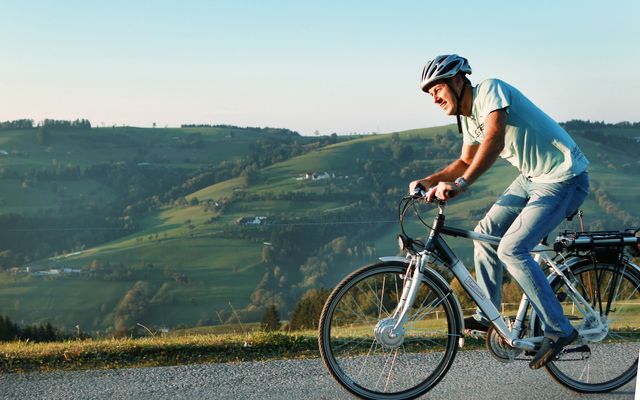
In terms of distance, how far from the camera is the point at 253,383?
4746 millimetres

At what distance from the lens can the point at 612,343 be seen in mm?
5055

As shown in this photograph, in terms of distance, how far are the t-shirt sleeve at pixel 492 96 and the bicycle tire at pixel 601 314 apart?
3.97 feet

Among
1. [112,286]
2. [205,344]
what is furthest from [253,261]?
[205,344]

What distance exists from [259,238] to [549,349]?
137 meters

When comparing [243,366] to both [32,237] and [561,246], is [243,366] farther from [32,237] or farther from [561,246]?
[32,237]

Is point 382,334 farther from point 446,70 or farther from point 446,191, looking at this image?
point 446,70

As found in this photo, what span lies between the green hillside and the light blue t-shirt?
10306 cm

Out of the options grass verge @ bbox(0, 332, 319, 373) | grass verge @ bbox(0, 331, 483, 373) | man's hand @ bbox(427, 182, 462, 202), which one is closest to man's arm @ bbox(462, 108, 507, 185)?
man's hand @ bbox(427, 182, 462, 202)

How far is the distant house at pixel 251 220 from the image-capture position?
151800 millimetres

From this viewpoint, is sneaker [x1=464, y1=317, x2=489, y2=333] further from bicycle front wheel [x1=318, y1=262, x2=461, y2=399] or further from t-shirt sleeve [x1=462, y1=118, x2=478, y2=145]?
t-shirt sleeve [x1=462, y1=118, x2=478, y2=145]

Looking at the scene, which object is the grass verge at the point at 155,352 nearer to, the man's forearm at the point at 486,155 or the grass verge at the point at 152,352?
the grass verge at the point at 152,352

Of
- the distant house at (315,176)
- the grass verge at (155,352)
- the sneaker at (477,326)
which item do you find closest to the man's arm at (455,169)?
the sneaker at (477,326)

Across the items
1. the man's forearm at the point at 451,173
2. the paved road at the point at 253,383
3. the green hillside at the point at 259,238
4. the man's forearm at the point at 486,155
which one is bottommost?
the green hillside at the point at 259,238

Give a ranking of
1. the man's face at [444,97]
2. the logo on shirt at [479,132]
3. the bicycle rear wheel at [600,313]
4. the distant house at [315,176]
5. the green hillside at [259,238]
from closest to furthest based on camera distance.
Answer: the man's face at [444,97] < the logo on shirt at [479,132] < the bicycle rear wheel at [600,313] < the green hillside at [259,238] < the distant house at [315,176]
